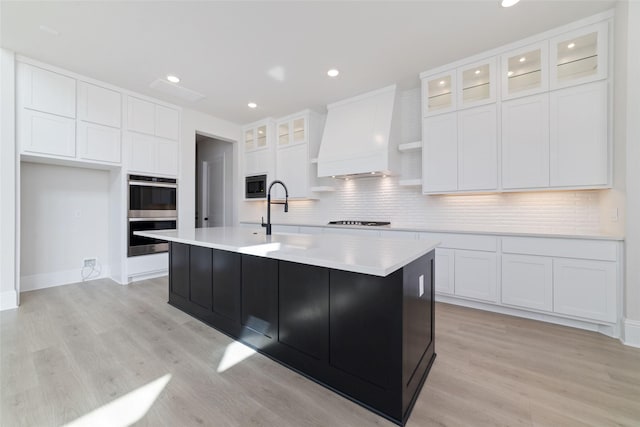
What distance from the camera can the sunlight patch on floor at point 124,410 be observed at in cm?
140

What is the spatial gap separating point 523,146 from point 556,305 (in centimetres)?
164

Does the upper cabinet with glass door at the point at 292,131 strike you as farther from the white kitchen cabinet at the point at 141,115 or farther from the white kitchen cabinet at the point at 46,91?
the white kitchen cabinet at the point at 46,91

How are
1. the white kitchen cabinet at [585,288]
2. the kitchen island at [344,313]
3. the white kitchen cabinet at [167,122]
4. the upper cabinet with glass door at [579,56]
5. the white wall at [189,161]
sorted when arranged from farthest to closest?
1. the white wall at [189,161]
2. the white kitchen cabinet at [167,122]
3. the upper cabinet with glass door at [579,56]
4. the white kitchen cabinet at [585,288]
5. the kitchen island at [344,313]

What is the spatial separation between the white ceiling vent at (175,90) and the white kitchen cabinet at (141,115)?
443mm

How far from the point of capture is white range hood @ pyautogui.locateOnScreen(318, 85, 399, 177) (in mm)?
3709

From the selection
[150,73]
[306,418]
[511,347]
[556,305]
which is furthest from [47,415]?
[556,305]

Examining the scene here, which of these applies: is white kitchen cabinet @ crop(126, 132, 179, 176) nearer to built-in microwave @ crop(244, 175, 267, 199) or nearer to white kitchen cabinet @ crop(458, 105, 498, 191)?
built-in microwave @ crop(244, 175, 267, 199)

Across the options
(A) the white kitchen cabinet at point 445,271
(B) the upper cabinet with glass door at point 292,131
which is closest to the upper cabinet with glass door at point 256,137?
(B) the upper cabinet with glass door at point 292,131

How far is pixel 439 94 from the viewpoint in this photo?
3.41 m

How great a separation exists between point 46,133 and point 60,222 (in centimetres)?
138

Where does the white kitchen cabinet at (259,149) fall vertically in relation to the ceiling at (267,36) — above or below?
below

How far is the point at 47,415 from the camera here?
145cm

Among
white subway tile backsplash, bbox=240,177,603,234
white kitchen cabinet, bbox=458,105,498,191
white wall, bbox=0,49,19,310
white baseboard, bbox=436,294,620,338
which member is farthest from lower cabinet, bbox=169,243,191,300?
white kitchen cabinet, bbox=458,105,498,191

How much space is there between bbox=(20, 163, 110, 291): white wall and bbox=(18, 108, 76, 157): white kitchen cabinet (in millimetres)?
731
